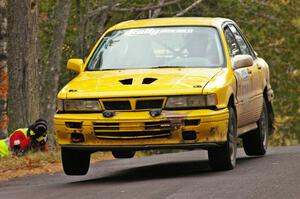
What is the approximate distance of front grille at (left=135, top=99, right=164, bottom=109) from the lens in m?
10.8

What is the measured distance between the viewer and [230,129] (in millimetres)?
11492

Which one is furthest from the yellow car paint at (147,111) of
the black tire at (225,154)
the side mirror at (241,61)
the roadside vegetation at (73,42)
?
the roadside vegetation at (73,42)

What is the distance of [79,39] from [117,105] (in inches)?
505

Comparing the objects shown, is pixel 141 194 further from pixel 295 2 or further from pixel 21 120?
pixel 295 2

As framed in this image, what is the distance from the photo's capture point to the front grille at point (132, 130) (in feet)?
35.1

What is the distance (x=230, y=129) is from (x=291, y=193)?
8.78 ft

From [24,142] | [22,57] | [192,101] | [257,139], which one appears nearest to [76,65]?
[192,101]

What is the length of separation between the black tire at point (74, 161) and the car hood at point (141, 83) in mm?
678

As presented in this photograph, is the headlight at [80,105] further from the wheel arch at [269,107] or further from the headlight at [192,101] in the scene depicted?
the wheel arch at [269,107]

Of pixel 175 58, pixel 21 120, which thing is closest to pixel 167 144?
pixel 175 58

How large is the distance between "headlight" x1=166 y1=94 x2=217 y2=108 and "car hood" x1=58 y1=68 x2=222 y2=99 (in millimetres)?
56

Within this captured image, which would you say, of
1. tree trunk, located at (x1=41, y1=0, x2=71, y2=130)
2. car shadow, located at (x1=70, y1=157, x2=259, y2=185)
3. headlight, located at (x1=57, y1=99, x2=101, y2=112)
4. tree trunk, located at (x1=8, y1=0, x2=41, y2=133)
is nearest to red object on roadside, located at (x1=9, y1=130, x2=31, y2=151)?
tree trunk, located at (x1=8, y1=0, x2=41, y2=133)

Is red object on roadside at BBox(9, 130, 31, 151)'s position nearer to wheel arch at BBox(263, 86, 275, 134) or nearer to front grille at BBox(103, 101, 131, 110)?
wheel arch at BBox(263, 86, 275, 134)

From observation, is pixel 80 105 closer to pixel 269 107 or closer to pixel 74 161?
pixel 74 161
